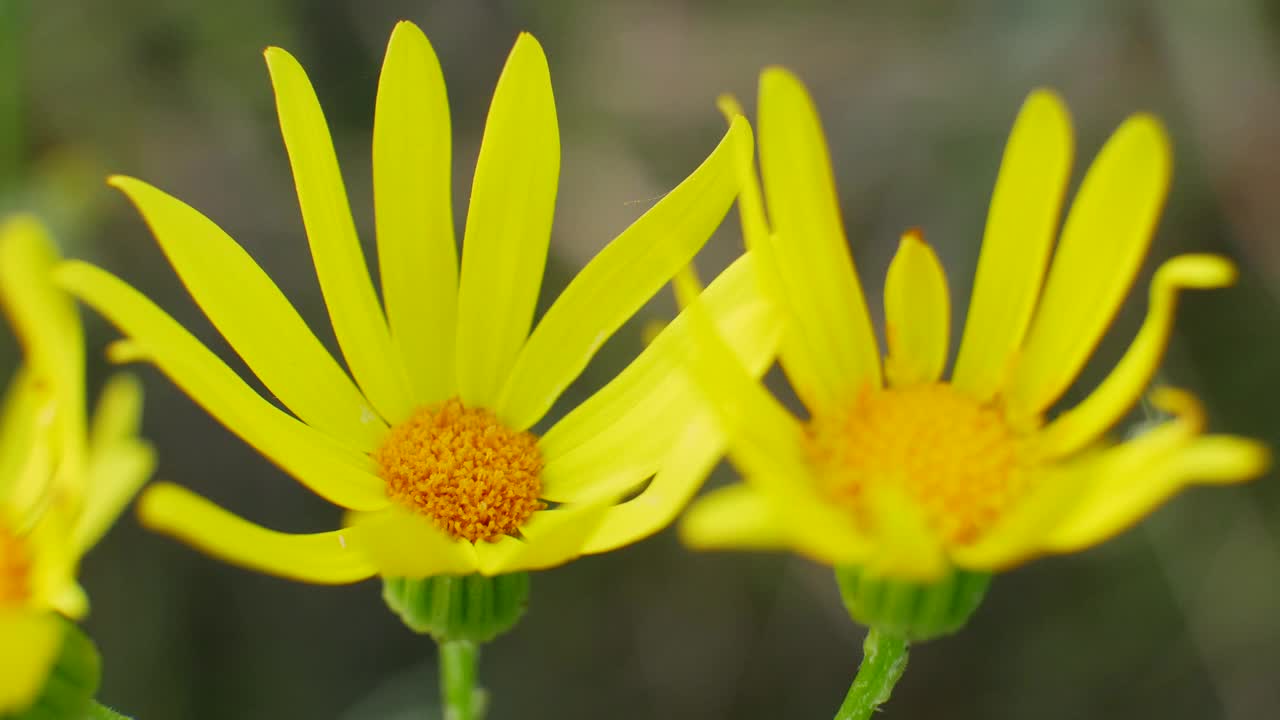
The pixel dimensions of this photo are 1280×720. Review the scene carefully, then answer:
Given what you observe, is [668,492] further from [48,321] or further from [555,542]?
[48,321]

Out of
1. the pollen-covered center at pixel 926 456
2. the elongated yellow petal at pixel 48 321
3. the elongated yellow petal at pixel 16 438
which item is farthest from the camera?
the elongated yellow petal at pixel 16 438

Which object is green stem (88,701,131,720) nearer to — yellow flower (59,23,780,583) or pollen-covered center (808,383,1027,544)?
yellow flower (59,23,780,583)

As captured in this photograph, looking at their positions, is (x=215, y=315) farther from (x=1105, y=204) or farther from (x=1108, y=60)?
(x=1108, y=60)

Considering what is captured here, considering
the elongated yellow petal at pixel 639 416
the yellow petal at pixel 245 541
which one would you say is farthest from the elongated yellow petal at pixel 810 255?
the yellow petal at pixel 245 541

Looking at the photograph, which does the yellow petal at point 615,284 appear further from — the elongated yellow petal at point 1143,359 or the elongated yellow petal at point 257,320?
the elongated yellow petal at point 1143,359

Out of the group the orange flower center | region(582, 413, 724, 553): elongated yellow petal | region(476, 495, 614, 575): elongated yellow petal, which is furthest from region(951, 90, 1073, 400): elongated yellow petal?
the orange flower center

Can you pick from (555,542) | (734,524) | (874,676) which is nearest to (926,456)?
(874,676)

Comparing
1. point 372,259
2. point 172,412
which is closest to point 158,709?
point 172,412
